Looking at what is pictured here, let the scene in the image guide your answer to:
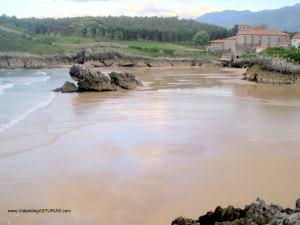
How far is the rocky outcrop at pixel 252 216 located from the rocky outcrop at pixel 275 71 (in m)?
40.4

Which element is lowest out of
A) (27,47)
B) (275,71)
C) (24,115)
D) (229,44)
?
(24,115)

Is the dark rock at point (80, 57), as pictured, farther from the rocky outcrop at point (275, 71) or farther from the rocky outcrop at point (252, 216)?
the rocky outcrop at point (252, 216)

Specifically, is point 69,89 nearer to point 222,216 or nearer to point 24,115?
point 24,115

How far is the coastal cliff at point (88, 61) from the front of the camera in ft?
280

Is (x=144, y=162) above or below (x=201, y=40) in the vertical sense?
below

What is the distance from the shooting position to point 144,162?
16.2 meters

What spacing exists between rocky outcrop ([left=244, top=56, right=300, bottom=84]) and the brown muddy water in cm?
1830

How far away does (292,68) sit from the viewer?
4778 centimetres

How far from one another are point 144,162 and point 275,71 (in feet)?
117

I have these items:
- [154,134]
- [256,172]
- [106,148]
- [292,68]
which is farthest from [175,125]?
[292,68]

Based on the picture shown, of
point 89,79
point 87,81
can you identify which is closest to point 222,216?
point 89,79

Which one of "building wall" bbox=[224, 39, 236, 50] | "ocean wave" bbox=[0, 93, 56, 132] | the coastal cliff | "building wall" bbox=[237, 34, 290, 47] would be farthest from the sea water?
"building wall" bbox=[224, 39, 236, 50]

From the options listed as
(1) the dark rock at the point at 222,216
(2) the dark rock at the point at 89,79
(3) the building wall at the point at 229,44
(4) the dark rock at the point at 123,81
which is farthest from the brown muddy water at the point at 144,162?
(3) the building wall at the point at 229,44

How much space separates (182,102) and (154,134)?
1209cm
